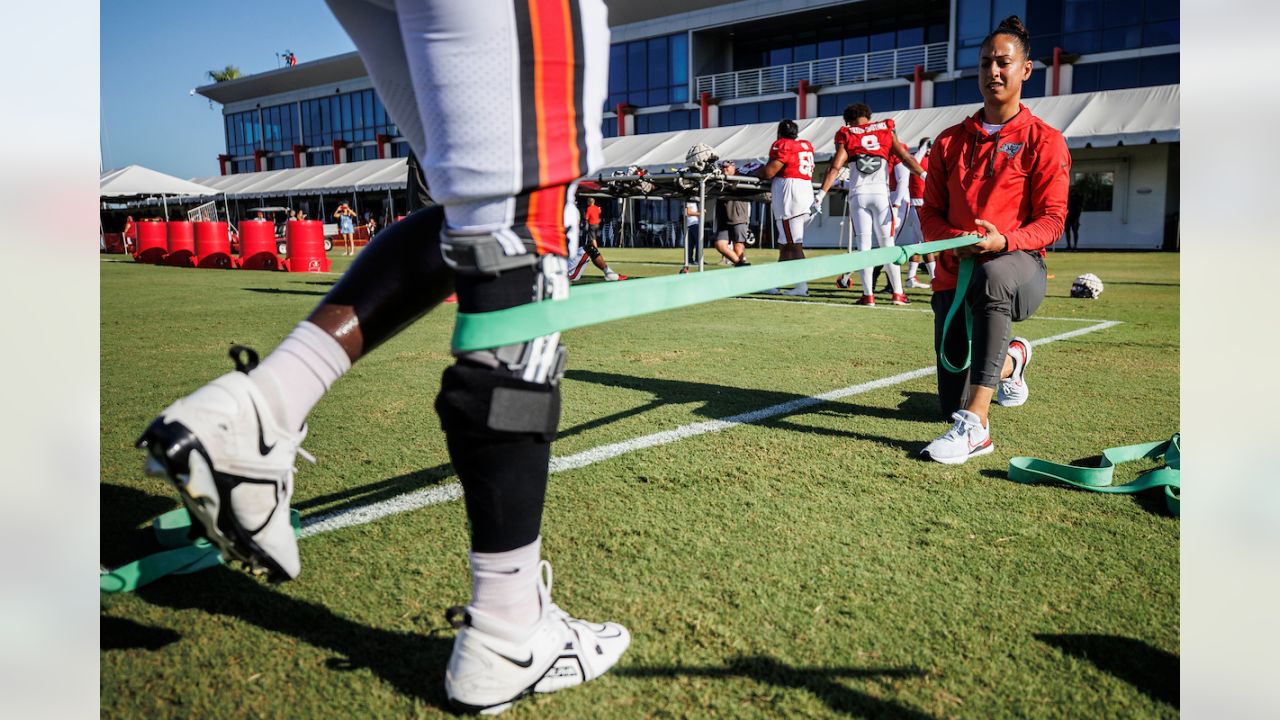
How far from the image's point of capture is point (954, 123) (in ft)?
88.5

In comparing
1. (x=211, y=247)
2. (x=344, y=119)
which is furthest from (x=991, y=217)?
(x=344, y=119)

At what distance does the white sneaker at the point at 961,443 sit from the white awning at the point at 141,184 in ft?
96.7

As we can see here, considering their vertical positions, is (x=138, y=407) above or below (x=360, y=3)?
below

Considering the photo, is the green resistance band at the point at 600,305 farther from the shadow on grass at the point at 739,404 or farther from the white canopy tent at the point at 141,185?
the white canopy tent at the point at 141,185

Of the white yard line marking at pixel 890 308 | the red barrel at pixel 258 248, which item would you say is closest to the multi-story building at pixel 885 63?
the red barrel at pixel 258 248

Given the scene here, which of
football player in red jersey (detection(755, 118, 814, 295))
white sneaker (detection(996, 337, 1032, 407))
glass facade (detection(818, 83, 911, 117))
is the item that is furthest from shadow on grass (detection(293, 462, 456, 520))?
glass facade (detection(818, 83, 911, 117))

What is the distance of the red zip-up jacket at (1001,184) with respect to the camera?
11.2 ft

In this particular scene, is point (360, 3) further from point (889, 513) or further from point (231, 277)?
point (231, 277)

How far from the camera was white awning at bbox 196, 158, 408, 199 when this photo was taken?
130 ft

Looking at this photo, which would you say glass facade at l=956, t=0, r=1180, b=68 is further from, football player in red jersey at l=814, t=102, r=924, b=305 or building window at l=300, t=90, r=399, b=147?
building window at l=300, t=90, r=399, b=147

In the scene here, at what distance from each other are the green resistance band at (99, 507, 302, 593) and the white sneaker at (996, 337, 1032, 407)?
10.7 ft

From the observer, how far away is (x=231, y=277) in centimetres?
1458

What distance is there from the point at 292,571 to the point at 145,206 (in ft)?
193
